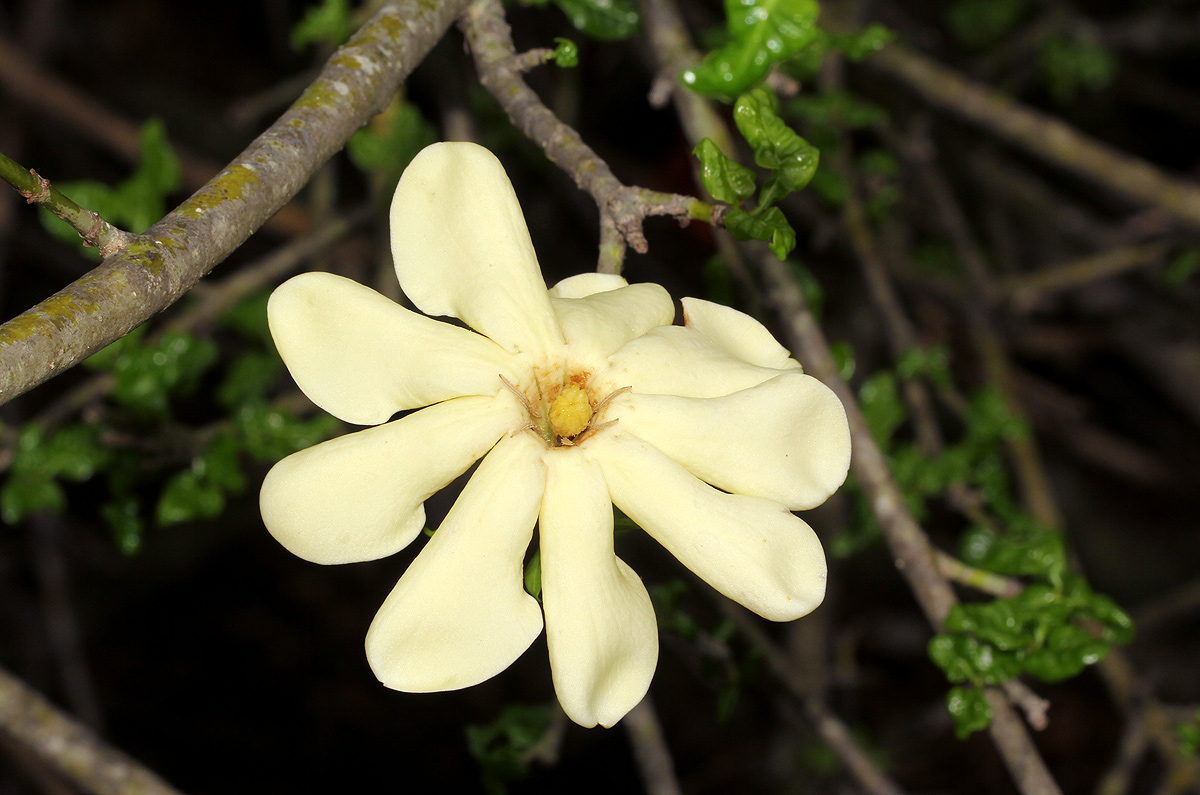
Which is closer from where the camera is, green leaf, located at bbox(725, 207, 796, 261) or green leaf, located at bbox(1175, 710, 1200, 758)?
green leaf, located at bbox(725, 207, 796, 261)

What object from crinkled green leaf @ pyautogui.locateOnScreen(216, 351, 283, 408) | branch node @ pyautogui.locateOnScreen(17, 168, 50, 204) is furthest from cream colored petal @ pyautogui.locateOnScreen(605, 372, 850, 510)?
crinkled green leaf @ pyautogui.locateOnScreen(216, 351, 283, 408)

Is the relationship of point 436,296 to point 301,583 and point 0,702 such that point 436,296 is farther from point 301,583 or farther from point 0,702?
point 301,583

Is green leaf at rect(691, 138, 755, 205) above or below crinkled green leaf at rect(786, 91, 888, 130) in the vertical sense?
below

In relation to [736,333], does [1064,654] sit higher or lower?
lower

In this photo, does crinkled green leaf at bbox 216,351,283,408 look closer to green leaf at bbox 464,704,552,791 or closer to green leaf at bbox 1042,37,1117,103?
green leaf at bbox 464,704,552,791

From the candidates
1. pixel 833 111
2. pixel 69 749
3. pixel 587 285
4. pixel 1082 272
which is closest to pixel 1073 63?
pixel 1082 272

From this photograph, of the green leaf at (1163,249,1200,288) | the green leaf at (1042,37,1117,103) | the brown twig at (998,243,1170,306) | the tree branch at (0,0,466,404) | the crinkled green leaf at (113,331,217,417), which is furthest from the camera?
the green leaf at (1042,37,1117,103)

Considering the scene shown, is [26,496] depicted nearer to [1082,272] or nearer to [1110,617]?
[1110,617]

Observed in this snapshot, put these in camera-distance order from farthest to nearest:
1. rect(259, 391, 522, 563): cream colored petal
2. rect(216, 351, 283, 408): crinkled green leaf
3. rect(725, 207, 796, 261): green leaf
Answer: rect(216, 351, 283, 408): crinkled green leaf, rect(725, 207, 796, 261): green leaf, rect(259, 391, 522, 563): cream colored petal

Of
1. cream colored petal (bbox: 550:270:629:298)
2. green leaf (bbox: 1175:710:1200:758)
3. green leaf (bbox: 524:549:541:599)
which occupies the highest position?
cream colored petal (bbox: 550:270:629:298)
